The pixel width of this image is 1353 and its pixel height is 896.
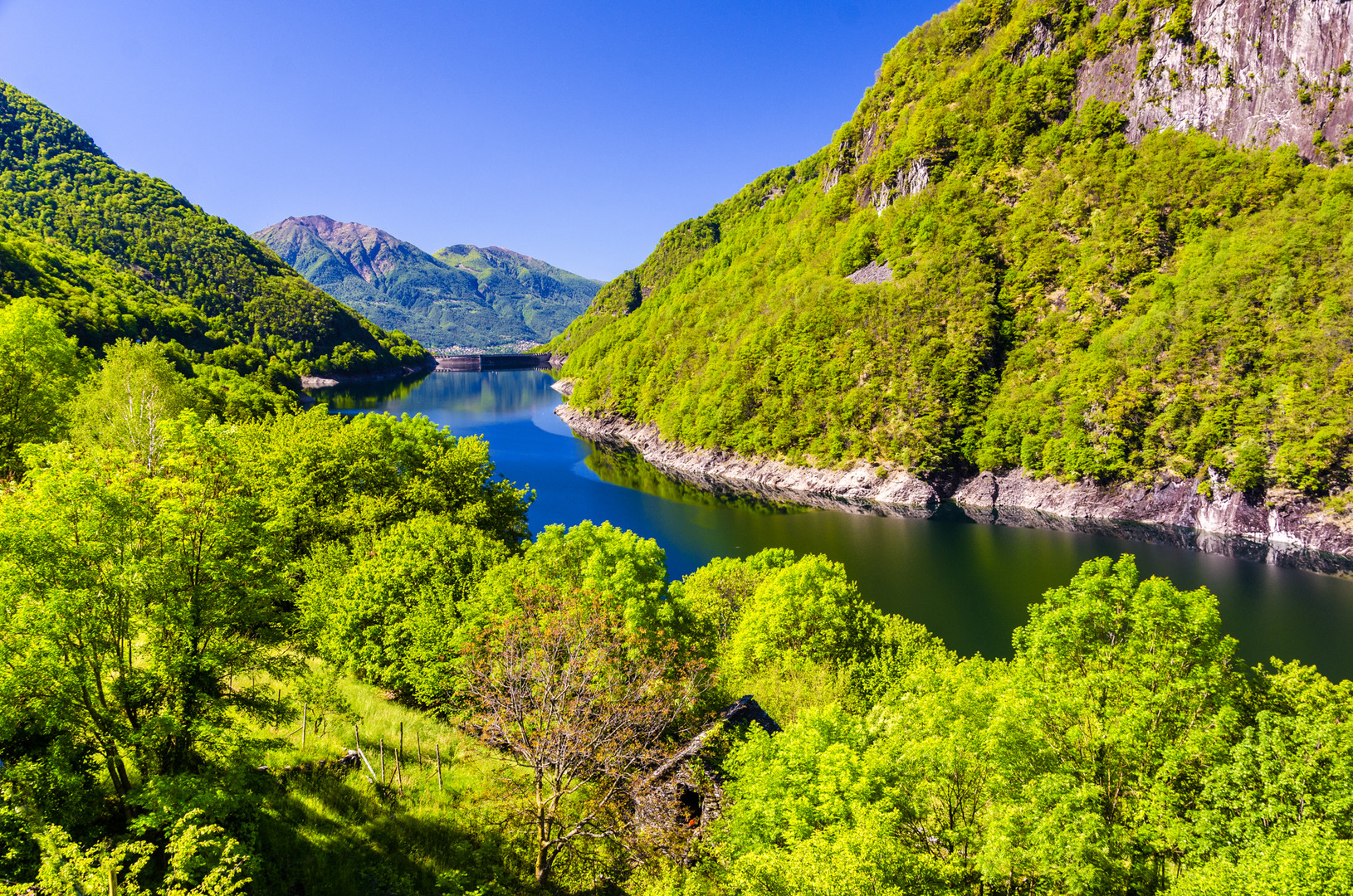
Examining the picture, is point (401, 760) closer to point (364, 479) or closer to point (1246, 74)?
point (364, 479)

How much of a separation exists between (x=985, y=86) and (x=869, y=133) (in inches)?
1030

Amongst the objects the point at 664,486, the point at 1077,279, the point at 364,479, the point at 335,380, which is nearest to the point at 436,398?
the point at 335,380

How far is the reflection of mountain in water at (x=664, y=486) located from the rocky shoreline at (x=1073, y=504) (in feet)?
7.04

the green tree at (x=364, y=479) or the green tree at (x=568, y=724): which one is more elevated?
the green tree at (x=364, y=479)

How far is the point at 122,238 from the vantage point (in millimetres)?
147500

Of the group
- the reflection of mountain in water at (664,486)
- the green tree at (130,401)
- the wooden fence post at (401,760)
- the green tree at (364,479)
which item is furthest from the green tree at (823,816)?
the reflection of mountain in water at (664,486)

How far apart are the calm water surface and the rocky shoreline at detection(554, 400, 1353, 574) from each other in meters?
3.93

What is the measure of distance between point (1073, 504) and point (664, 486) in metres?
50.2

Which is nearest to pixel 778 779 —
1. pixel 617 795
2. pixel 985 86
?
pixel 617 795

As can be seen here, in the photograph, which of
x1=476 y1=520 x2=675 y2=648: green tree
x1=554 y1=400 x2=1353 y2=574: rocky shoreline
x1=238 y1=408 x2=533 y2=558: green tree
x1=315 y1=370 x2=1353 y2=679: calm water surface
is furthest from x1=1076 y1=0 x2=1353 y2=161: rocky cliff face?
x1=238 y1=408 x2=533 y2=558: green tree

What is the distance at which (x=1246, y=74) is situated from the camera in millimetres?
81625

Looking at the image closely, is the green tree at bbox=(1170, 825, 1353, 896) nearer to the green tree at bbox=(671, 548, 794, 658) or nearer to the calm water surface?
the green tree at bbox=(671, 548, 794, 658)

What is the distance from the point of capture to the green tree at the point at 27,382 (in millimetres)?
28469

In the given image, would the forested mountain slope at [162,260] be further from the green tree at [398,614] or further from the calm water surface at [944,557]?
the green tree at [398,614]
